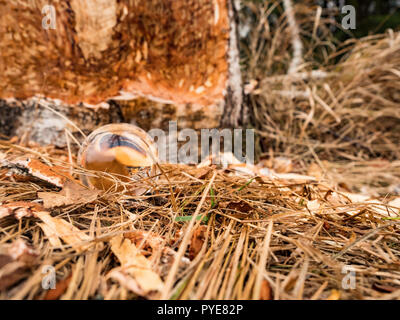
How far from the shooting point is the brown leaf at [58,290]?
1.39 ft

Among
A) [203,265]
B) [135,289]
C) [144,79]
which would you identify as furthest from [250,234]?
[144,79]

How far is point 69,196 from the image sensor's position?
71 centimetres

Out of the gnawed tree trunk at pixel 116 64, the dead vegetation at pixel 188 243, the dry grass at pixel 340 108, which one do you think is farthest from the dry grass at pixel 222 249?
the dry grass at pixel 340 108

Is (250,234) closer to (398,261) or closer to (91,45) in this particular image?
(398,261)

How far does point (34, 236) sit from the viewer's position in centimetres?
56

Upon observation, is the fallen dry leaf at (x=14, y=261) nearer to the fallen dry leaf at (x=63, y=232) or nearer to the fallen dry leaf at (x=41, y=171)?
the fallen dry leaf at (x=63, y=232)

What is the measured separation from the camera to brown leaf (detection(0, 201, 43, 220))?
0.59 meters

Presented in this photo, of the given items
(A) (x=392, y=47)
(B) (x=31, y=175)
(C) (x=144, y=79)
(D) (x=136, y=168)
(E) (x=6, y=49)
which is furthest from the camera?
(A) (x=392, y=47)

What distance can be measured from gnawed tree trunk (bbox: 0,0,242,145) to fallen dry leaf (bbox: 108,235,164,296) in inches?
39.8

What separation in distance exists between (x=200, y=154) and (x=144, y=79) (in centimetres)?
55

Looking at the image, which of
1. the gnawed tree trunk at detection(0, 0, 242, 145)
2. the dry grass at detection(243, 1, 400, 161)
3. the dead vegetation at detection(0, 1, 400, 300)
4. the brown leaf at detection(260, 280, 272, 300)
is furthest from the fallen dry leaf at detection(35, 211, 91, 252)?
the dry grass at detection(243, 1, 400, 161)

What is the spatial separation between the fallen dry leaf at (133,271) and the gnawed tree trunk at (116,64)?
1.01m

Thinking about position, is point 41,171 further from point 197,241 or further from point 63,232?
point 197,241

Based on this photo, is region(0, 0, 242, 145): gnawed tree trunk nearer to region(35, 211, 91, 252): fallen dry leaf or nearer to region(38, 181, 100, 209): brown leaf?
region(38, 181, 100, 209): brown leaf
